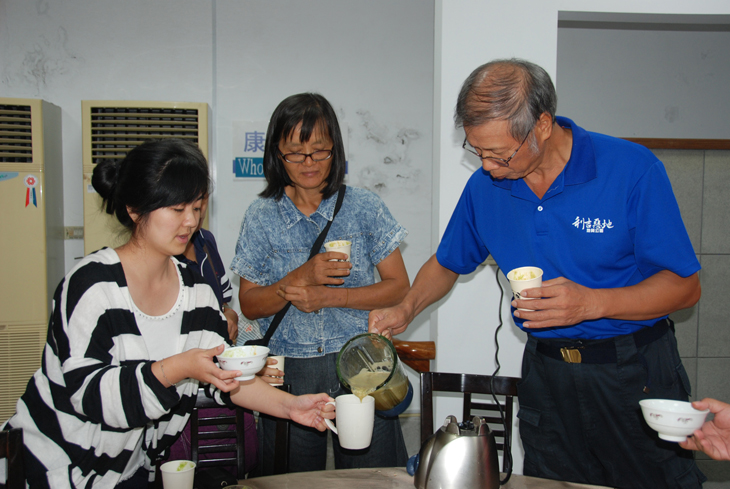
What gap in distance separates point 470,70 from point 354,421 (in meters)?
1.67

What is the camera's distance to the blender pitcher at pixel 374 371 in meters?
1.28

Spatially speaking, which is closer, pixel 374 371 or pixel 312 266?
pixel 374 371

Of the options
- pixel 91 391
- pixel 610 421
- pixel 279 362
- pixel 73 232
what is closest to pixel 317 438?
pixel 279 362

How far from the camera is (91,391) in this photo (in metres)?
1.20

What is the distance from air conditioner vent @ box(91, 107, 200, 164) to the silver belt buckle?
106 inches

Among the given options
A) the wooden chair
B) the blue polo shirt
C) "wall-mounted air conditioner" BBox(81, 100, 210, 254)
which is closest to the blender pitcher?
the blue polo shirt

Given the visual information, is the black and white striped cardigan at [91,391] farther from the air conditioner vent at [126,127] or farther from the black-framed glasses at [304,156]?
the air conditioner vent at [126,127]

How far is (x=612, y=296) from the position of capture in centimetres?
131

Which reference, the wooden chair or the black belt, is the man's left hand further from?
the wooden chair

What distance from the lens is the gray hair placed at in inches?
52.9

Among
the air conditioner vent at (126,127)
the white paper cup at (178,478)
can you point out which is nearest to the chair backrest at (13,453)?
the white paper cup at (178,478)

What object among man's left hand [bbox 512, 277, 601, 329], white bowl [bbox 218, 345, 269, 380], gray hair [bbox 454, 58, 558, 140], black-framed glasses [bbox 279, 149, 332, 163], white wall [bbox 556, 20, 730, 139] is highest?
white wall [bbox 556, 20, 730, 139]

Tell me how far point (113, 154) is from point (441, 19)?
2.25 meters

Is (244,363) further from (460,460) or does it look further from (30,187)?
(30,187)
